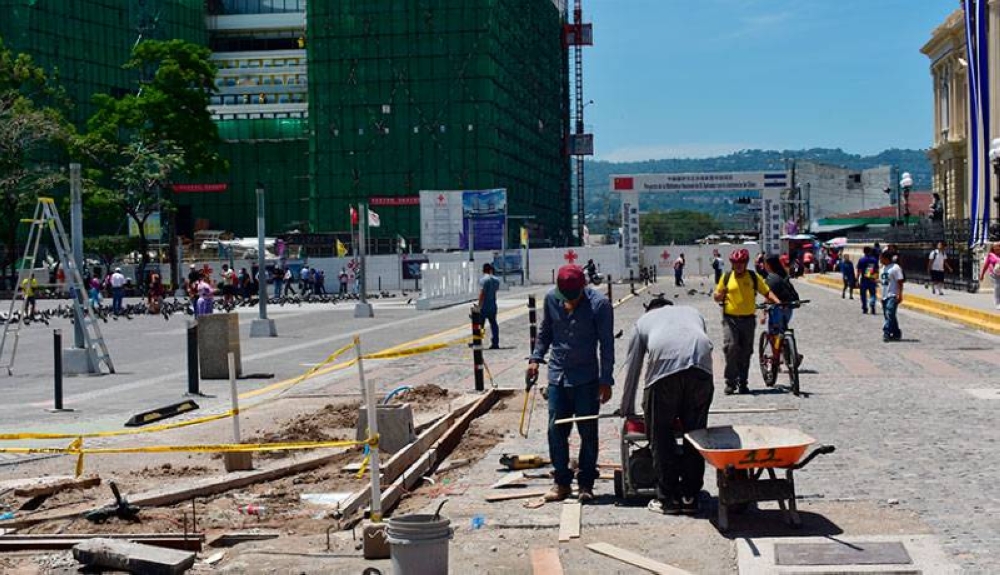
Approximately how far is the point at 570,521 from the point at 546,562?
104 centimetres

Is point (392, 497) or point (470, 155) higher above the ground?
point (470, 155)

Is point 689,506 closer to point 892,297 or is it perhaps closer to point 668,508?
point 668,508

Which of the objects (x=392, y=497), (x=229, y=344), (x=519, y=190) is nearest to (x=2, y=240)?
(x=519, y=190)

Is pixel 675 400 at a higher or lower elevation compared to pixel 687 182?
lower

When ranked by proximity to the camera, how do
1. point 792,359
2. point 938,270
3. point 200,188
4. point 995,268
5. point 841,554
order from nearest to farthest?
point 841,554 → point 792,359 → point 995,268 → point 938,270 → point 200,188

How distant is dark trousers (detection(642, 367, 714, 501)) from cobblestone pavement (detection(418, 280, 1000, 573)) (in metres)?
0.34

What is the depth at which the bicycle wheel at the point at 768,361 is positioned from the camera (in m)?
16.7

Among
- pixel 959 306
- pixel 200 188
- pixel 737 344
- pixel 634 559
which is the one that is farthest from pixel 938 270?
pixel 200 188

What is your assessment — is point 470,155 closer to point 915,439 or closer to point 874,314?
point 874,314

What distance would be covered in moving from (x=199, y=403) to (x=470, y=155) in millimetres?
80064

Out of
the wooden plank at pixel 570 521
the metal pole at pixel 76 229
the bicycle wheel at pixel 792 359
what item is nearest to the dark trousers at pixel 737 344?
the bicycle wheel at pixel 792 359

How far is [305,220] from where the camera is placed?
11050cm

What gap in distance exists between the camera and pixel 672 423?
8.84 m

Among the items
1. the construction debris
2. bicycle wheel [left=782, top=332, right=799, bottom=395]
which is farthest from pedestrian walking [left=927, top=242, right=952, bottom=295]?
the construction debris
